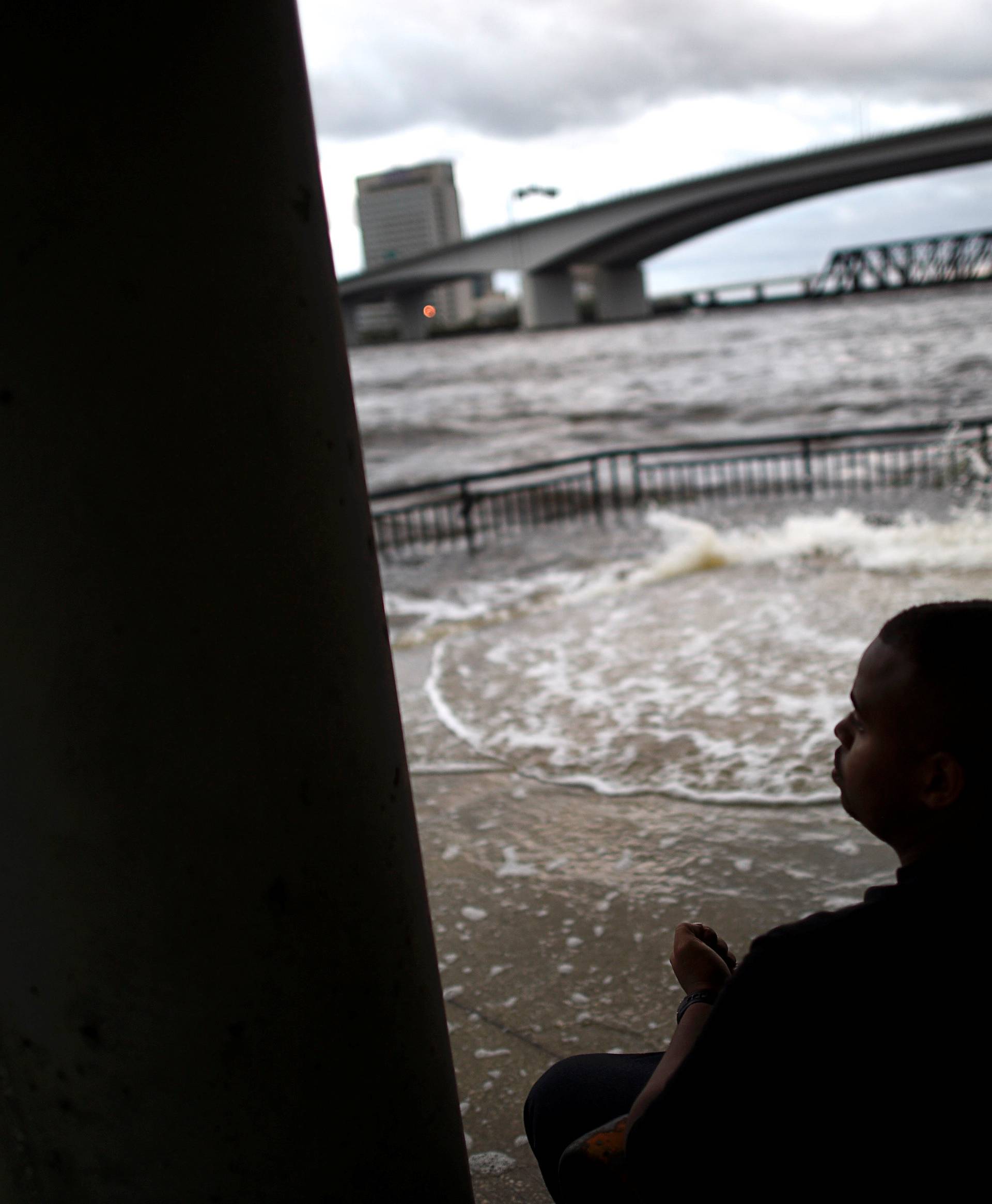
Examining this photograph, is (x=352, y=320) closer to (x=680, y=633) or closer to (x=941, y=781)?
(x=680, y=633)

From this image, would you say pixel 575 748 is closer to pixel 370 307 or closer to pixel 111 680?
pixel 111 680

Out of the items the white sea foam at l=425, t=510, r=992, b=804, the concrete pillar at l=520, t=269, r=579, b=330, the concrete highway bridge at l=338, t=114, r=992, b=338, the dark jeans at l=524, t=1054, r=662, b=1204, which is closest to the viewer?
the dark jeans at l=524, t=1054, r=662, b=1204

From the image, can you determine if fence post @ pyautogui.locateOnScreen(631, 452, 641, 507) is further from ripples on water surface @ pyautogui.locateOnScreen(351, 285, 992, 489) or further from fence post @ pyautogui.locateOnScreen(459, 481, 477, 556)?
ripples on water surface @ pyautogui.locateOnScreen(351, 285, 992, 489)

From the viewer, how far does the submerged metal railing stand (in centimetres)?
1391

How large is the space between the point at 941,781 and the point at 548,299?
7004 cm

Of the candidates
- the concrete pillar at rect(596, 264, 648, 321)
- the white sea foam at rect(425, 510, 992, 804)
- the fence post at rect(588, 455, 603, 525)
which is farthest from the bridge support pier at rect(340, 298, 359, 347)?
the white sea foam at rect(425, 510, 992, 804)

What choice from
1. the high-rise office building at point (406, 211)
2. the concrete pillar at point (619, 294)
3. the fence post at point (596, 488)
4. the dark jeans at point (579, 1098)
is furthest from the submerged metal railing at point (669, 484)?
the high-rise office building at point (406, 211)

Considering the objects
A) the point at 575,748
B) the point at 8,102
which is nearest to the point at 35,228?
the point at 8,102

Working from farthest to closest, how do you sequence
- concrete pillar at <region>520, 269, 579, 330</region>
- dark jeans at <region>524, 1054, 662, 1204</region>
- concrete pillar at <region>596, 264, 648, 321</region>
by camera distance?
concrete pillar at <region>596, 264, 648, 321</region>, concrete pillar at <region>520, 269, 579, 330</region>, dark jeans at <region>524, 1054, 662, 1204</region>

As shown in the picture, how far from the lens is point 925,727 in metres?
1.12

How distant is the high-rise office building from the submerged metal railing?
156997 mm

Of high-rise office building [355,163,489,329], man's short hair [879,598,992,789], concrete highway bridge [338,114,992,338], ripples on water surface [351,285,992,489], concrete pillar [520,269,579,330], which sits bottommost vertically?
man's short hair [879,598,992,789]

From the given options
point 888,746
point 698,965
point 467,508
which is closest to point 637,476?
point 467,508

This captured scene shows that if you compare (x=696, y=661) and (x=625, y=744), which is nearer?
(x=625, y=744)
